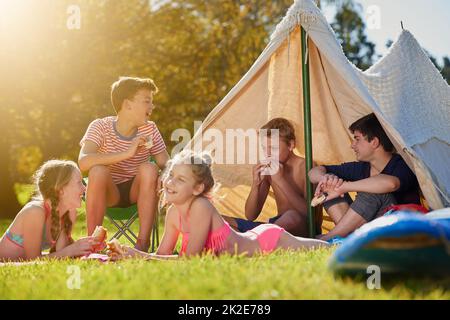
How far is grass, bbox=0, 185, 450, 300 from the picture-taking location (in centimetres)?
291

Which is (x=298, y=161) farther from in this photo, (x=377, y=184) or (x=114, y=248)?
(x=114, y=248)

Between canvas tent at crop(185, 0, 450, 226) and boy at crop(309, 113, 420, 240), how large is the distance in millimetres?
138

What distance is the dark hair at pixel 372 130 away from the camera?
5.24 meters

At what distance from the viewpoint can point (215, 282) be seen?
3059 millimetres

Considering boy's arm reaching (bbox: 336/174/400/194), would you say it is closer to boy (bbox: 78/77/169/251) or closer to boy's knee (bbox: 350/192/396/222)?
boy's knee (bbox: 350/192/396/222)

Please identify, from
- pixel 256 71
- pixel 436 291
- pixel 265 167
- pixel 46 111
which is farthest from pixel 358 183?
pixel 46 111

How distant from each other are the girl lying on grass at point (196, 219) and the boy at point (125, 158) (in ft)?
2.75

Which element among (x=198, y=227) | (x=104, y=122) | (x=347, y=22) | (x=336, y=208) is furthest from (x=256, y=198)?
(x=347, y=22)

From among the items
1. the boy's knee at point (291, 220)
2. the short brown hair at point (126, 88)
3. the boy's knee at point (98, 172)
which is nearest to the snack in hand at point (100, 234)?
the boy's knee at point (98, 172)

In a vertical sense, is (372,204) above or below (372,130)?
below

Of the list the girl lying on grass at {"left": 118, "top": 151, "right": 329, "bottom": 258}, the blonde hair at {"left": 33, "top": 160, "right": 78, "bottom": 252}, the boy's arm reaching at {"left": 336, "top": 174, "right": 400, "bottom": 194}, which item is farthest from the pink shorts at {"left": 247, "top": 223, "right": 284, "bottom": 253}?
the blonde hair at {"left": 33, "top": 160, "right": 78, "bottom": 252}

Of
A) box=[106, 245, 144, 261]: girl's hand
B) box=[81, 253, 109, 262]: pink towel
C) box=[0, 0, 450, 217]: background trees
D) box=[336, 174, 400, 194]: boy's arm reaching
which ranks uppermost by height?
box=[0, 0, 450, 217]: background trees

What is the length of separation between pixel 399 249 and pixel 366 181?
204 centimetres

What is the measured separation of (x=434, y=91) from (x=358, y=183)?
5.64ft
